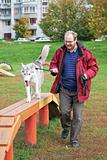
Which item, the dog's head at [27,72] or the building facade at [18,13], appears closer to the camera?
the dog's head at [27,72]

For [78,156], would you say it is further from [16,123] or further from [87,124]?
[87,124]

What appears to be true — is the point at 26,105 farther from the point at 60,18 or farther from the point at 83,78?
the point at 60,18

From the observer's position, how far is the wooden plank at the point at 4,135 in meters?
6.26

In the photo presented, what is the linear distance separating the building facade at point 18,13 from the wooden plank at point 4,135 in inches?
3684

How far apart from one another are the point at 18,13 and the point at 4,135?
10010cm

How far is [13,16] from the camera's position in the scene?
10488 cm

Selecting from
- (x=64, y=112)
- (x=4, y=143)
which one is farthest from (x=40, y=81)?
(x=4, y=143)

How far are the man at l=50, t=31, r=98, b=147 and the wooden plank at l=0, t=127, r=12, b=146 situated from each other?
1703 millimetres

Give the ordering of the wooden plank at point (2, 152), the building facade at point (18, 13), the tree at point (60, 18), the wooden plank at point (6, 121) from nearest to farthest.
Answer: the wooden plank at point (2, 152), the wooden plank at point (6, 121), the tree at point (60, 18), the building facade at point (18, 13)

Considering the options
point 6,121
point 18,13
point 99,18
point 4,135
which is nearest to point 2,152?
point 4,135

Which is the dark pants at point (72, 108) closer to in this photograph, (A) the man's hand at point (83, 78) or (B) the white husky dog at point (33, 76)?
(A) the man's hand at point (83, 78)

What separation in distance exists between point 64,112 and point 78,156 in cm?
93

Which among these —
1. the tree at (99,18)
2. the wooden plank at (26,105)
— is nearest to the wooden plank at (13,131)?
the wooden plank at (26,105)

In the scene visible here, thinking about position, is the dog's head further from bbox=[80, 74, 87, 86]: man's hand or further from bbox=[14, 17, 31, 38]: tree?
bbox=[14, 17, 31, 38]: tree
